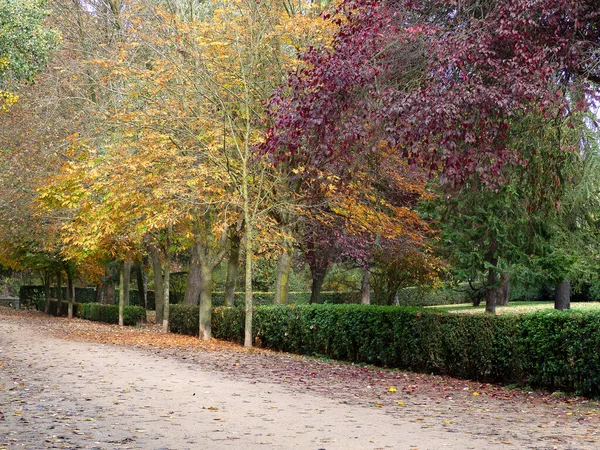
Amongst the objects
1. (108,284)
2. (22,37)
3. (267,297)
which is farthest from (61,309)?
(22,37)

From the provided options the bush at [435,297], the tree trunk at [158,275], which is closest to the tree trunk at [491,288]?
the tree trunk at [158,275]

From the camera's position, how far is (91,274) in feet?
113

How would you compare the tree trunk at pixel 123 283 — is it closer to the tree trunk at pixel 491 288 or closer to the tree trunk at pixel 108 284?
the tree trunk at pixel 108 284

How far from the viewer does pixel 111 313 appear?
105 ft

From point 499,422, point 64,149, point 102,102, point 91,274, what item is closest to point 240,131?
point 102,102

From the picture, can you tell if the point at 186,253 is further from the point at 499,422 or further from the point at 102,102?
the point at 499,422

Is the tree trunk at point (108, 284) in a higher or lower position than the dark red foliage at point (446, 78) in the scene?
lower

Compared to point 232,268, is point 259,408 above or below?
below

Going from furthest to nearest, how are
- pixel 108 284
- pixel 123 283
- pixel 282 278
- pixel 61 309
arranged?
pixel 61 309, pixel 108 284, pixel 123 283, pixel 282 278

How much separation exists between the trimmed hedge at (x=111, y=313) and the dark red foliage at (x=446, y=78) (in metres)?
20.2

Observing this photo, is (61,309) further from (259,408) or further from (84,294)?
(259,408)

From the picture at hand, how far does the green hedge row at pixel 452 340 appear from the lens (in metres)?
10.9

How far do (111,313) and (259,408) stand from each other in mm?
24392

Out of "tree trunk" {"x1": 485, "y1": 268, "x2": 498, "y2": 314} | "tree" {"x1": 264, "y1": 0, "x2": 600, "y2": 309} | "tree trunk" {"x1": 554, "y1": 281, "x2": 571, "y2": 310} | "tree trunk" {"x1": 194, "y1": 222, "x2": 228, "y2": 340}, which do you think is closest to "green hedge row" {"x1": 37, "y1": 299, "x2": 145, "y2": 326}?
"tree trunk" {"x1": 194, "y1": 222, "x2": 228, "y2": 340}
